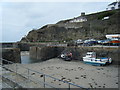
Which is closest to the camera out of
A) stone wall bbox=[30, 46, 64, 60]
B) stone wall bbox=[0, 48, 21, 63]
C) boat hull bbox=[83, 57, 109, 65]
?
boat hull bbox=[83, 57, 109, 65]

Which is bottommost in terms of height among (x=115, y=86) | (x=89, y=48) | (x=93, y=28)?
(x=115, y=86)

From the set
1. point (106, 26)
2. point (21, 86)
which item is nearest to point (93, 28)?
point (106, 26)

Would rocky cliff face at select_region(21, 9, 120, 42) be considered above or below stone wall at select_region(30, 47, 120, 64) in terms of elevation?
above

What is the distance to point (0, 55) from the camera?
14.6 metres

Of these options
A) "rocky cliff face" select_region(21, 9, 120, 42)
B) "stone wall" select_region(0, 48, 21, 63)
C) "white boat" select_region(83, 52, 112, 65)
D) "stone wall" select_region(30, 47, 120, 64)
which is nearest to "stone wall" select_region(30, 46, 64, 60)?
"stone wall" select_region(30, 47, 120, 64)

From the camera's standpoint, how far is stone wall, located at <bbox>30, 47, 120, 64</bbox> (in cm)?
1613

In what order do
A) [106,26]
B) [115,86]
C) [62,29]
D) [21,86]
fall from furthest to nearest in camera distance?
[62,29] < [106,26] < [115,86] < [21,86]

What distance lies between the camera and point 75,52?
20328 mm

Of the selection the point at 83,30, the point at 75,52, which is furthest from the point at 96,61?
the point at 83,30

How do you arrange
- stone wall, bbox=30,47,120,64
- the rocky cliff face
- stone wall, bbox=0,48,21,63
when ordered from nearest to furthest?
stone wall, bbox=0,48,21,63 < stone wall, bbox=30,47,120,64 < the rocky cliff face

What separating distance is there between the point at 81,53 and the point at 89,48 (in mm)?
1546

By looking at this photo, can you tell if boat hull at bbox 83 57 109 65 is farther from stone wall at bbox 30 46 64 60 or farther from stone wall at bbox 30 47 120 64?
stone wall at bbox 30 46 64 60

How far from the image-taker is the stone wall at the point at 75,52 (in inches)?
635

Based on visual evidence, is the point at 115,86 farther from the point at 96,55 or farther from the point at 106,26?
the point at 106,26
